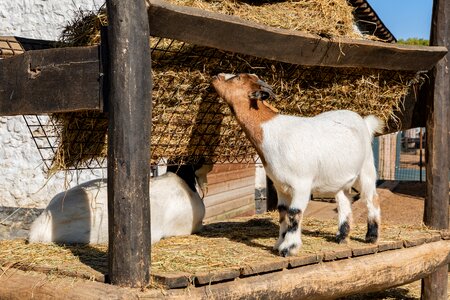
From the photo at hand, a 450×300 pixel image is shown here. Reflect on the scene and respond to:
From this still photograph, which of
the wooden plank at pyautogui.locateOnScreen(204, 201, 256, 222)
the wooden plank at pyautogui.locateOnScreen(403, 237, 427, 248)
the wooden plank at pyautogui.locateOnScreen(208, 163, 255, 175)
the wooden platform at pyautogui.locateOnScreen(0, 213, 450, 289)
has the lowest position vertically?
the wooden plank at pyautogui.locateOnScreen(204, 201, 256, 222)

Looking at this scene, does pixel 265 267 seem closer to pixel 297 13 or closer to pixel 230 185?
pixel 297 13

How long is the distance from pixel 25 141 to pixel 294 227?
20.9ft

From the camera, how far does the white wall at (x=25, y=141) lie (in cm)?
1027

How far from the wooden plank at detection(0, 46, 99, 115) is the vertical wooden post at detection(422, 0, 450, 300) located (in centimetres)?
399

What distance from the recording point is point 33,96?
4742 millimetres

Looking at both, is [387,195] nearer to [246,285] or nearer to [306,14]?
[306,14]

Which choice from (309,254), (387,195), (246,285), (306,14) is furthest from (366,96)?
(387,195)

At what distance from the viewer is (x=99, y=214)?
586cm

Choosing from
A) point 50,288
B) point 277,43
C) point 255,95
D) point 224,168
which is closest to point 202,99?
point 255,95

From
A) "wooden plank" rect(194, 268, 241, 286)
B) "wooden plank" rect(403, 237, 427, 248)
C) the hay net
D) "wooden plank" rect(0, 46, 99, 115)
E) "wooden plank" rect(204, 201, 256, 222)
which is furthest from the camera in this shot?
"wooden plank" rect(204, 201, 256, 222)

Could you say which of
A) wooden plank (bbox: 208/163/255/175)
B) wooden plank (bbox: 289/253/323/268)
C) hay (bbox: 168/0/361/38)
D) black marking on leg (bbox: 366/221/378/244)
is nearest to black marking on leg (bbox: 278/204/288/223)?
wooden plank (bbox: 289/253/323/268)

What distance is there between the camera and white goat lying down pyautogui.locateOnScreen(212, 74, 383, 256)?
5094mm

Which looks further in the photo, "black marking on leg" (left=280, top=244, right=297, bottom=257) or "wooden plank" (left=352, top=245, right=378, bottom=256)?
"wooden plank" (left=352, top=245, right=378, bottom=256)

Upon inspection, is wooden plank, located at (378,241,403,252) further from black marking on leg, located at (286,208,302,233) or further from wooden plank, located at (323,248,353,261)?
black marking on leg, located at (286,208,302,233)
